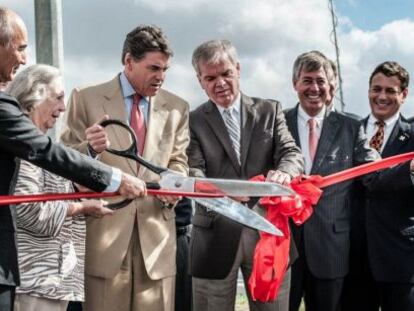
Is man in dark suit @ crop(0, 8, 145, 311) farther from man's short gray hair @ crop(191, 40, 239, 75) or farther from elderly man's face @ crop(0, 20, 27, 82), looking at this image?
man's short gray hair @ crop(191, 40, 239, 75)

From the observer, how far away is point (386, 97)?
15.9 feet

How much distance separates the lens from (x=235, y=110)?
4.28 metres

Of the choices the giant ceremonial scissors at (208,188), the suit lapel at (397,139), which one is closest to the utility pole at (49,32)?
the giant ceremonial scissors at (208,188)

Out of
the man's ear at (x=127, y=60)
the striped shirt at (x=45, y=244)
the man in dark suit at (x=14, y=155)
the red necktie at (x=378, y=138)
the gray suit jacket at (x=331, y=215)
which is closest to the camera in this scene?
the man in dark suit at (x=14, y=155)

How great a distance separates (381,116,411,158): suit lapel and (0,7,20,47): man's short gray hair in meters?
2.49

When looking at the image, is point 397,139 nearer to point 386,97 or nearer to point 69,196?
point 386,97

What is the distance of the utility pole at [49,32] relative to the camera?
18.6 ft

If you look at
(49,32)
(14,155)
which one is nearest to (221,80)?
(14,155)

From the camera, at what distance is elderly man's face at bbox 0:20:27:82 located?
297 centimetres

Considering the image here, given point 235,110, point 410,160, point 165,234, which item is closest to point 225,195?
point 165,234

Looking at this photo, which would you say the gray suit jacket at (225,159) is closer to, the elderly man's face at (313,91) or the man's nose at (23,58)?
the elderly man's face at (313,91)

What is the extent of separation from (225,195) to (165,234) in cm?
59

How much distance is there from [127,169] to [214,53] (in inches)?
32.1

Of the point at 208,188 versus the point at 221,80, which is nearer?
the point at 208,188
